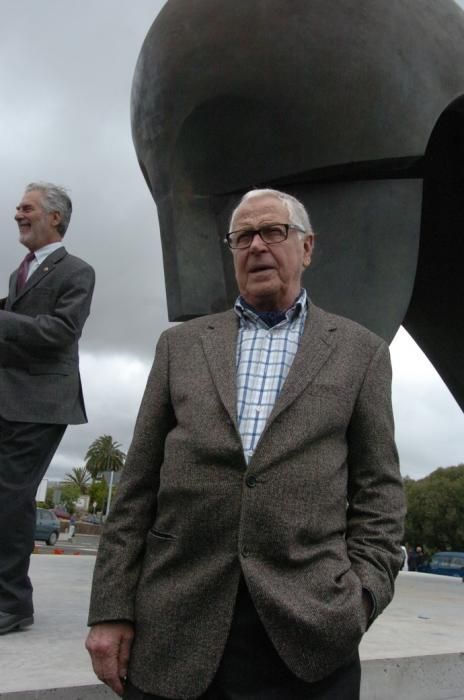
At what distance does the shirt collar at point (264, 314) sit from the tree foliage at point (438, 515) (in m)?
41.2

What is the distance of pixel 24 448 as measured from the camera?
2680 millimetres

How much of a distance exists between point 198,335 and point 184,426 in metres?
0.26

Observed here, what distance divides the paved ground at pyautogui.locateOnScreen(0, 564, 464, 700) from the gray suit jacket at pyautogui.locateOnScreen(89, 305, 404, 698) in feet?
2.36

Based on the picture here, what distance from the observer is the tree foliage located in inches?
1623

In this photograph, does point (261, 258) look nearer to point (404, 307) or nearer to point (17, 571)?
point (17, 571)

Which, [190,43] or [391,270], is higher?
[190,43]

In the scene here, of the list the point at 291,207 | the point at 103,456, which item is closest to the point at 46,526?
the point at 291,207

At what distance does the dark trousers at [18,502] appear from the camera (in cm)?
259

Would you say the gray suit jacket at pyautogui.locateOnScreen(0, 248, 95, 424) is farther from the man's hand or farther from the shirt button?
the shirt button

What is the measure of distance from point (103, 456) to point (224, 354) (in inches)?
2677

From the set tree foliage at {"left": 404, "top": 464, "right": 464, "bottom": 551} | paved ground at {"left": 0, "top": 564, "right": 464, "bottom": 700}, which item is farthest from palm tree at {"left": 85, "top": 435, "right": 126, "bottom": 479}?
paved ground at {"left": 0, "top": 564, "right": 464, "bottom": 700}

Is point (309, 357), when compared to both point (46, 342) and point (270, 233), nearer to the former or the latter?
point (270, 233)

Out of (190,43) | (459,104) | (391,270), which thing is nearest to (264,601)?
(391,270)

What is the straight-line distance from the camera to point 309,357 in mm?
1577
